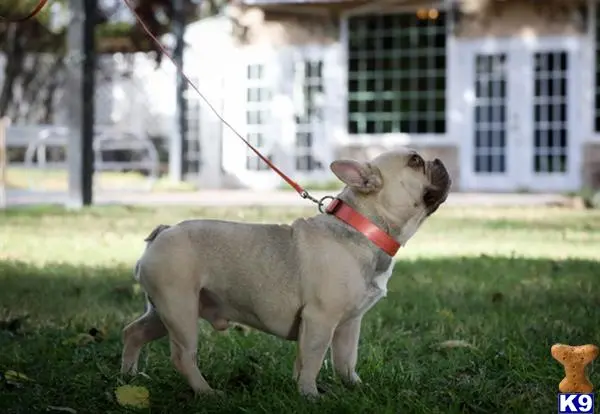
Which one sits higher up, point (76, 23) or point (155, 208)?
point (76, 23)

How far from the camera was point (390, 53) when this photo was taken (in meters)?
20.7

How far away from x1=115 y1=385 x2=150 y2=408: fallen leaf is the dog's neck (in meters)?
0.97

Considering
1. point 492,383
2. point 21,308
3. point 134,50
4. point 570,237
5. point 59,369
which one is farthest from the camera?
point 134,50

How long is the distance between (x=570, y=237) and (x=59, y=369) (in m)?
6.93

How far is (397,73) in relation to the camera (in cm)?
2062

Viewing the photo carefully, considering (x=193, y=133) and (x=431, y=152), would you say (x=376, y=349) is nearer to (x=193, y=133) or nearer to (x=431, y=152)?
(x=431, y=152)

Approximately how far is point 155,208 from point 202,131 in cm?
798

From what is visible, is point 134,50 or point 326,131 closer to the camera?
point 326,131

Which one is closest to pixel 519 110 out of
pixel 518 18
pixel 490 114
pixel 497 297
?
pixel 490 114

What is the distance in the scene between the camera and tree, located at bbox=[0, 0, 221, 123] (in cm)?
2418

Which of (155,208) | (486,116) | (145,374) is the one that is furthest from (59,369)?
(486,116)

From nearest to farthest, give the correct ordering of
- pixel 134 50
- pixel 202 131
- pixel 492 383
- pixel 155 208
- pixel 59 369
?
pixel 492 383, pixel 59 369, pixel 155 208, pixel 202 131, pixel 134 50

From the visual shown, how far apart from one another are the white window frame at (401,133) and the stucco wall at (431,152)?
0.20 feet

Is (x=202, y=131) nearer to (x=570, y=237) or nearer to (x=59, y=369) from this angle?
(x=570, y=237)
